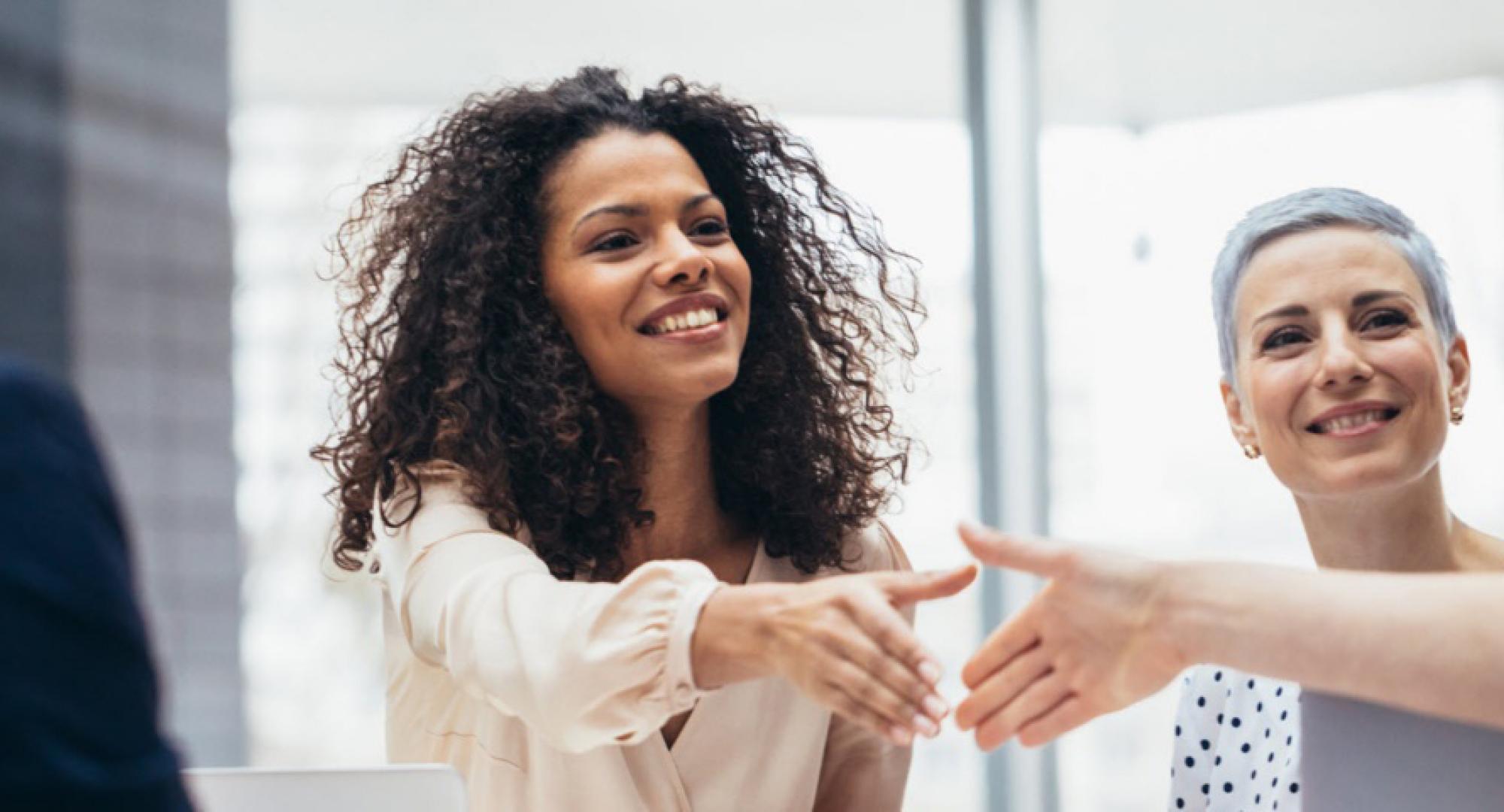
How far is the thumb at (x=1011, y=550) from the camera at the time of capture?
1354 mm

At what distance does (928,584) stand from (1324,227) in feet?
2.32

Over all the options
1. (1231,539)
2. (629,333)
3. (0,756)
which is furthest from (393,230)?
(1231,539)

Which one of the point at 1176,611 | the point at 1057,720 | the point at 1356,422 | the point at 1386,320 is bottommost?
the point at 1057,720

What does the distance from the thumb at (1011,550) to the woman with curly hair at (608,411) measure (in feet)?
0.91

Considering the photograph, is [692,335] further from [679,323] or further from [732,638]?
[732,638]

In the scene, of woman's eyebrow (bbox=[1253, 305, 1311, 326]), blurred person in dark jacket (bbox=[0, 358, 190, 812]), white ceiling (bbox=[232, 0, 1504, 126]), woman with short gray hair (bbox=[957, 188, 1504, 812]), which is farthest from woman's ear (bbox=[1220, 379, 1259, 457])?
white ceiling (bbox=[232, 0, 1504, 126])

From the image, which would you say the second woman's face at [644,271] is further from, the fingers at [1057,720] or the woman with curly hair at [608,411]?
the fingers at [1057,720]

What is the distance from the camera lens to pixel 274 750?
13.1ft

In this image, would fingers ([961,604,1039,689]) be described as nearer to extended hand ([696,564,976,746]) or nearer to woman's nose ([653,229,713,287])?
extended hand ([696,564,976,746])

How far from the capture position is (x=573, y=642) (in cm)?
126

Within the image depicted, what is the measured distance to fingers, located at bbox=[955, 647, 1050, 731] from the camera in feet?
4.68

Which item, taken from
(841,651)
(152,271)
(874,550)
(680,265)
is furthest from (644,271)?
(152,271)

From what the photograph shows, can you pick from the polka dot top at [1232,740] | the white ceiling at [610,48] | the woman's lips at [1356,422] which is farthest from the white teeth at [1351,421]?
the white ceiling at [610,48]

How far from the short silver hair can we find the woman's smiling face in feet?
0.04
